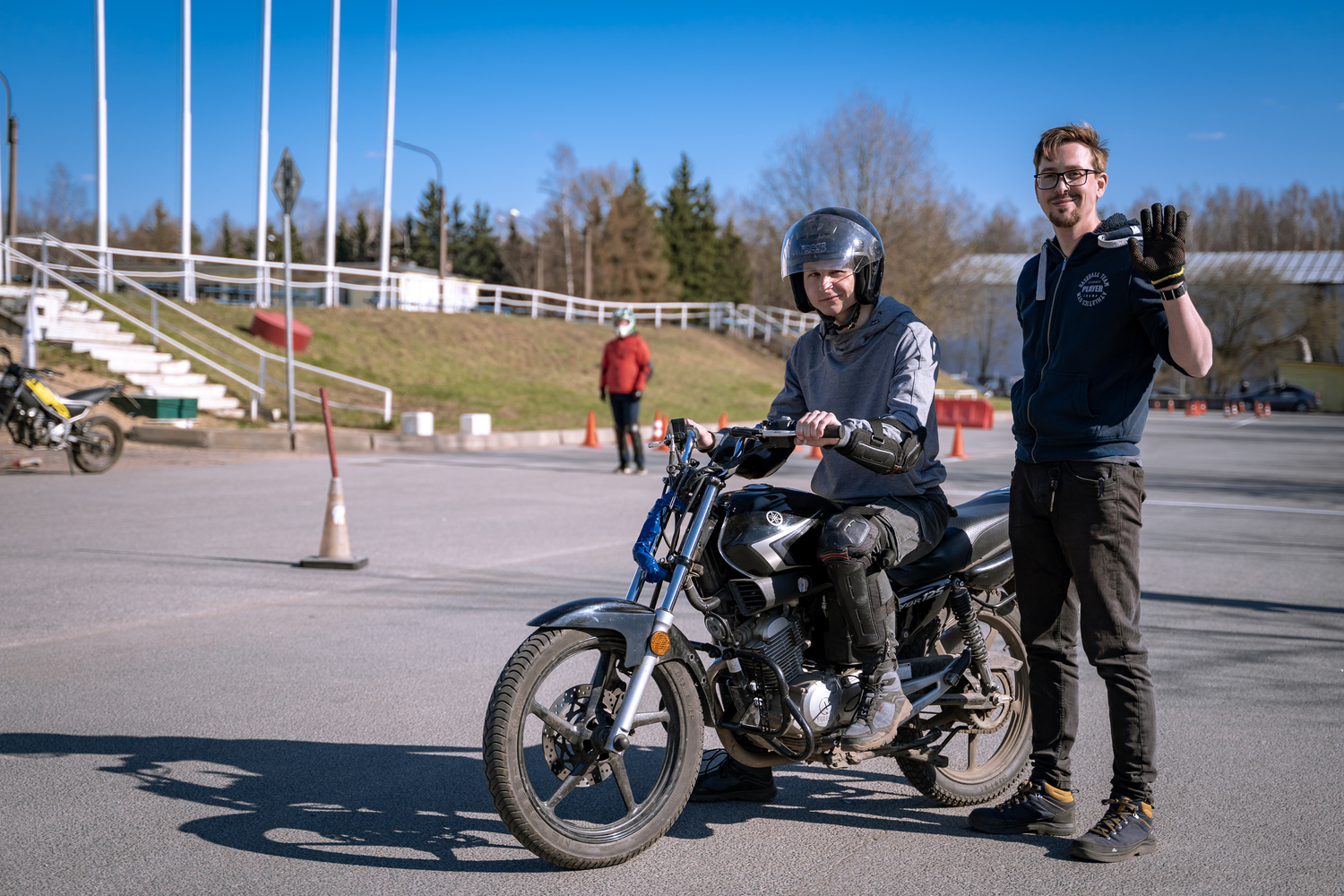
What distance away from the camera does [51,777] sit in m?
4.06

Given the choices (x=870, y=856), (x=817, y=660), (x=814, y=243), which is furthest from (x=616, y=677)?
(x=814, y=243)

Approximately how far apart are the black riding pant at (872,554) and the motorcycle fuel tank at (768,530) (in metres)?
0.06

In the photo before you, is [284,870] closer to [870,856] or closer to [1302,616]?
[870,856]

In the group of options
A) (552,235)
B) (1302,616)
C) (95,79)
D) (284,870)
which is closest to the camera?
(284,870)

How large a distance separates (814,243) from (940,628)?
1.43 meters

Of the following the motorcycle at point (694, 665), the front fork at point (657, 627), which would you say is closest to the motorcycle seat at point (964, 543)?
the motorcycle at point (694, 665)

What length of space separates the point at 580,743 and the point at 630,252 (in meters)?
75.8

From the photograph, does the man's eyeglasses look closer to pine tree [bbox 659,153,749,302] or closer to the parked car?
the parked car

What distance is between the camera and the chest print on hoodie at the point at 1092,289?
3.46 metres

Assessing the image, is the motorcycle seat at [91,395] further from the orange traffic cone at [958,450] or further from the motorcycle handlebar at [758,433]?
the orange traffic cone at [958,450]

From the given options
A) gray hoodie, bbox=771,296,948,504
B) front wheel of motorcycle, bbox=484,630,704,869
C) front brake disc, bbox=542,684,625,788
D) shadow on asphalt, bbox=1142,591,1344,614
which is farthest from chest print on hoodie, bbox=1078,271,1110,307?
shadow on asphalt, bbox=1142,591,1344,614

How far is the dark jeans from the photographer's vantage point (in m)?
3.52

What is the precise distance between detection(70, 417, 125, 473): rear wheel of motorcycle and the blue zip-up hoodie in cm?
1298

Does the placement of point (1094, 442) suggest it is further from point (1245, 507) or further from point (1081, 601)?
point (1245, 507)
